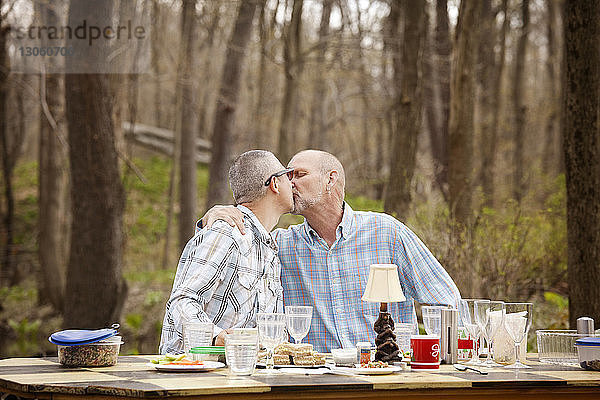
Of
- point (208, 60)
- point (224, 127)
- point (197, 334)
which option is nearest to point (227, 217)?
point (197, 334)

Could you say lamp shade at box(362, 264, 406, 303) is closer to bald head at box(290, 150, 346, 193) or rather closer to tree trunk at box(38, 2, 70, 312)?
bald head at box(290, 150, 346, 193)

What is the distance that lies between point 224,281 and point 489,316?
1.14 m

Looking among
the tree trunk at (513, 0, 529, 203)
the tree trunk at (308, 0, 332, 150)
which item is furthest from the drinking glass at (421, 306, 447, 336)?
the tree trunk at (308, 0, 332, 150)

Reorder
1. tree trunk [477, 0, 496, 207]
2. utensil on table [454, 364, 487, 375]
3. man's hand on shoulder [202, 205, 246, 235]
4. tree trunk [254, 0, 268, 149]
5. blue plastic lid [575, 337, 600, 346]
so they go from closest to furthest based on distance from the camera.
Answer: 1. utensil on table [454, 364, 487, 375]
2. blue plastic lid [575, 337, 600, 346]
3. man's hand on shoulder [202, 205, 246, 235]
4. tree trunk [254, 0, 268, 149]
5. tree trunk [477, 0, 496, 207]

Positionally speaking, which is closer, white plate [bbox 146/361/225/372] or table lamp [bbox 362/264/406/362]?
white plate [bbox 146/361/225/372]

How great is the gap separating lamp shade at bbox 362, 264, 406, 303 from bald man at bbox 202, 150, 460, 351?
35.7 inches

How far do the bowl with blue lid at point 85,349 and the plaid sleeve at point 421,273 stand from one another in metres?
1.59

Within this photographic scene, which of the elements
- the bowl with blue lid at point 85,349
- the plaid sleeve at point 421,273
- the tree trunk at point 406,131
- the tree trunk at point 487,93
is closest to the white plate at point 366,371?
the bowl with blue lid at point 85,349

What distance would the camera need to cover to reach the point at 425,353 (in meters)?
3.03

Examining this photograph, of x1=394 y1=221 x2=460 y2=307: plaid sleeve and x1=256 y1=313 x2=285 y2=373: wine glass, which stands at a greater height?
x1=394 y1=221 x2=460 y2=307: plaid sleeve

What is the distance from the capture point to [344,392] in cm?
262

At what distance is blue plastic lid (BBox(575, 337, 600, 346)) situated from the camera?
314 cm

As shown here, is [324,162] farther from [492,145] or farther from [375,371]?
[492,145]

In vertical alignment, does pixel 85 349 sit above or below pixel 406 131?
below
